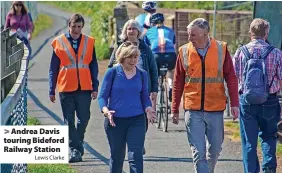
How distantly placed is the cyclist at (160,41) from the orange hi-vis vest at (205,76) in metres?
4.62

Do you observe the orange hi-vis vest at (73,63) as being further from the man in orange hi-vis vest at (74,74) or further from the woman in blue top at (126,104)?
the woman in blue top at (126,104)

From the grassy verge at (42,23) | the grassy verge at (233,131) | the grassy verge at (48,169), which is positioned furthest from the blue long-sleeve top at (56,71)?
the grassy verge at (42,23)

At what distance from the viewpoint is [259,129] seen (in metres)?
10.2

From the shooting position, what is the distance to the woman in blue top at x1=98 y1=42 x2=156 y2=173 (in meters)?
9.13

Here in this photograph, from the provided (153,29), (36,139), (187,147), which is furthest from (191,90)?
(153,29)

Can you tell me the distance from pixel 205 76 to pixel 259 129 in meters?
1.31

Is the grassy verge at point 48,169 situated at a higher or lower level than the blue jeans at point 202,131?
lower

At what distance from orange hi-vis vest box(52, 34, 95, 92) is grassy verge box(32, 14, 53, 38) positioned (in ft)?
88.5

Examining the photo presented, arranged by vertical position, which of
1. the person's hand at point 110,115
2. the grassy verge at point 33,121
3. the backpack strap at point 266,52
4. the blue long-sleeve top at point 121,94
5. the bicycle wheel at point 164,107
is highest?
the backpack strap at point 266,52

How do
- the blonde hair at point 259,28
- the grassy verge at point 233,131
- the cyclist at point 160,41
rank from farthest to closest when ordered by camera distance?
1. the cyclist at point 160,41
2. the grassy verge at point 233,131
3. the blonde hair at point 259,28

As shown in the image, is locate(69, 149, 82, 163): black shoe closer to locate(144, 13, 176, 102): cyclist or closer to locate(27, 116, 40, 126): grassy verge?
locate(27, 116, 40, 126): grassy verge

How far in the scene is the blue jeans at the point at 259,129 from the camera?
9977mm

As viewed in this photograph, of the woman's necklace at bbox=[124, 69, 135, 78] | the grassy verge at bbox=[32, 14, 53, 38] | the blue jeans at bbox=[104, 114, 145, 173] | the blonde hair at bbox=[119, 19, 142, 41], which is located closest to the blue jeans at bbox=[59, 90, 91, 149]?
the blonde hair at bbox=[119, 19, 142, 41]

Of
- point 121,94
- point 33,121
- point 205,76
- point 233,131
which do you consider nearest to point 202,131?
point 205,76
